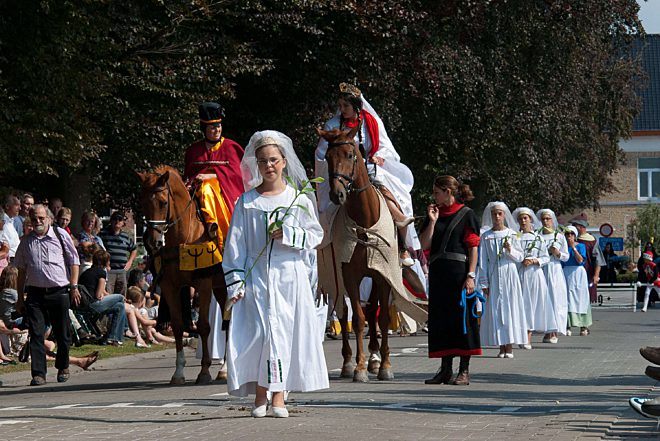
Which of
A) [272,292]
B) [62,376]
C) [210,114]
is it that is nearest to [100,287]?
[62,376]

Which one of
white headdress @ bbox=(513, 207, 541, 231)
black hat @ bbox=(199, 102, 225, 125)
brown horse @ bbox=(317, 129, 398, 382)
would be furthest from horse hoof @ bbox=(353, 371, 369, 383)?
white headdress @ bbox=(513, 207, 541, 231)

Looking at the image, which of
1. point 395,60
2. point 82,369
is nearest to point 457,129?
point 395,60

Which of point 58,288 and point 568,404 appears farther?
point 58,288

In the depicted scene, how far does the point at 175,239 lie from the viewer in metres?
16.0

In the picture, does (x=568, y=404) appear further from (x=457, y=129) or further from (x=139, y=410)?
(x=457, y=129)

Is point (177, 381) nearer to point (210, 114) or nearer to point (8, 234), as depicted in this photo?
point (210, 114)

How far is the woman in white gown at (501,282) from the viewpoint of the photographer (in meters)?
21.3

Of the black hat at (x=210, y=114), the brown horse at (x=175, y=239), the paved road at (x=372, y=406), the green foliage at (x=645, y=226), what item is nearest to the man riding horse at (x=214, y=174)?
the black hat at (x=210, y=114)

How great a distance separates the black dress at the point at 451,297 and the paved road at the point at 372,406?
0.57 meters

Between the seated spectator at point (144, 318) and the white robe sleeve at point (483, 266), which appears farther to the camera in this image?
the seated spectator at point (144, 318)

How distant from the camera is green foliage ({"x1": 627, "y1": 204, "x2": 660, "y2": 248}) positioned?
77.4 m

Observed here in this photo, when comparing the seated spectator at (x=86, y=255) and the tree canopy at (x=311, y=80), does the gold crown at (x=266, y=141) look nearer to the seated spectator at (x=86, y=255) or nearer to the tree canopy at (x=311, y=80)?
the tree canopy at (x=311, y=80)

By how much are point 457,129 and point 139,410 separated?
2737 cm

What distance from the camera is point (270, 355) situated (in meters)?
11.1
